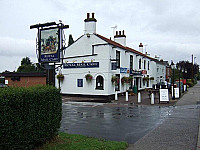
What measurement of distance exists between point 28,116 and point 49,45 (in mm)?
3349

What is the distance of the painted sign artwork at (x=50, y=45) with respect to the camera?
7.81 meters

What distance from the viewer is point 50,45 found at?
8.00 m

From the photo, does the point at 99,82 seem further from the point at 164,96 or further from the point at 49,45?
the point at 49,45

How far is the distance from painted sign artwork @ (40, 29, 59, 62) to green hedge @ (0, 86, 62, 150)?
179 cm

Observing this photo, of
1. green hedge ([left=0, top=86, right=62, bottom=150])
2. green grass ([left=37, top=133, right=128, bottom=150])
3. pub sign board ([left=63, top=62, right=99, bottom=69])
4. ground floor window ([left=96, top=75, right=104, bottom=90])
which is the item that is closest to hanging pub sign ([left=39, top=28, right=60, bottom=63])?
green hedge ([left=0, top=86, right=62, bottom=150])

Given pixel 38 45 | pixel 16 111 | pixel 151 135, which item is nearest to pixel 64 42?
pixel 38 45

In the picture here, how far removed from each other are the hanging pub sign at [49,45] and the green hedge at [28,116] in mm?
1785

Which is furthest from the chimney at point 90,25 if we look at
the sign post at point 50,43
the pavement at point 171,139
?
the pavement at point 171,139

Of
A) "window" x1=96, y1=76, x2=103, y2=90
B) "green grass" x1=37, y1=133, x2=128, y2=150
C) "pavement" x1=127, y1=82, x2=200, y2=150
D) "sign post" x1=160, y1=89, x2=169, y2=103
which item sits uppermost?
"window" x1=96, y1=76, x2=103, y2=90

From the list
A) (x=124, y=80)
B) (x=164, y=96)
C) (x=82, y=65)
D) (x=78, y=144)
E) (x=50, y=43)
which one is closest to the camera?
(x=78, y=144)

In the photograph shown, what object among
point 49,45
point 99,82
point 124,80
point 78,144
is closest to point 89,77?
point 99,82

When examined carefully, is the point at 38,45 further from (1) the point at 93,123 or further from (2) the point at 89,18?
(2) the point at 89,18

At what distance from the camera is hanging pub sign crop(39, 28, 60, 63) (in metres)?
7.80

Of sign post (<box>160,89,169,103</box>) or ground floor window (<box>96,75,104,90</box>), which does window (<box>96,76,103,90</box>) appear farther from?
sign post (<box>160,89,169,103</box>)
